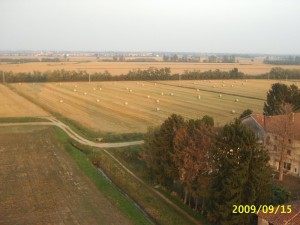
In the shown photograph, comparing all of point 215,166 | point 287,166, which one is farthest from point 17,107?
point 215,166

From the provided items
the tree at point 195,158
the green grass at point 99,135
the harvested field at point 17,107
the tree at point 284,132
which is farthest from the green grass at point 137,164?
the harvested field at point 17,107

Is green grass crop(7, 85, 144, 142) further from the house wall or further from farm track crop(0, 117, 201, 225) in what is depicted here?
the house wall

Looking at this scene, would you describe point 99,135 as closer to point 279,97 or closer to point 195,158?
point 195,158

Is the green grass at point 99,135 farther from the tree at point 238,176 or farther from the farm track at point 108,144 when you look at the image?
the tree at point 238,176

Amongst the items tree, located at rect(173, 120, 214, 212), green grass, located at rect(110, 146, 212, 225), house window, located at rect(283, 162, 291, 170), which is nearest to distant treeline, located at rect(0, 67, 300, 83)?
green grass, located at rect(110, 146, 212, 225)

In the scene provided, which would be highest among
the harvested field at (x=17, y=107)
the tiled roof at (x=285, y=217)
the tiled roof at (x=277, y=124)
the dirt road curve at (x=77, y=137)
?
the tiled roof at (x=277, y=124)

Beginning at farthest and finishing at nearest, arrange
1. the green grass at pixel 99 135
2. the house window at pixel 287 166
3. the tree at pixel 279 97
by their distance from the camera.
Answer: the tree at pixel 279 97 < the green grass at pixel 99 135 < the house window at pixel 287 166
